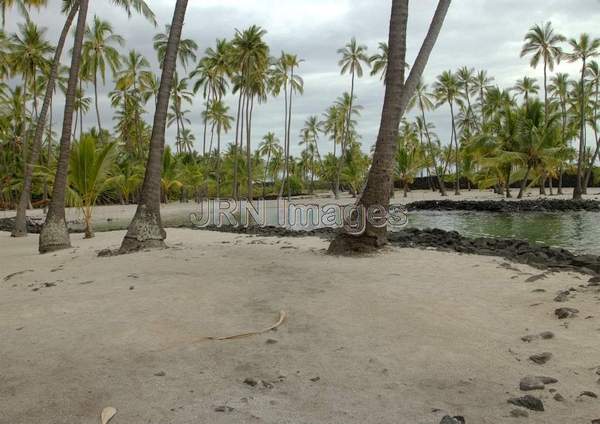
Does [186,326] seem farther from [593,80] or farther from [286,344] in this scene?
[593,80]

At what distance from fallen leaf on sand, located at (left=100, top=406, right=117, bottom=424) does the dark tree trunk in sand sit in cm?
573

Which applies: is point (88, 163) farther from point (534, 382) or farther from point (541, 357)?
point (534, 382)

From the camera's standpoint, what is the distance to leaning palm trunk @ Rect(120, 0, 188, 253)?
9.13 m

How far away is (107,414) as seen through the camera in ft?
8.50

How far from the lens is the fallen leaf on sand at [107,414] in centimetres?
254

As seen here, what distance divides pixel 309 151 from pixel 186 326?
71.0 metres

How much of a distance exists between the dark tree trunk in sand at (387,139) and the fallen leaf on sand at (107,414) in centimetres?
573

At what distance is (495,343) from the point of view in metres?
3.68

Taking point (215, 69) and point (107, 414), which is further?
point (215, 69)

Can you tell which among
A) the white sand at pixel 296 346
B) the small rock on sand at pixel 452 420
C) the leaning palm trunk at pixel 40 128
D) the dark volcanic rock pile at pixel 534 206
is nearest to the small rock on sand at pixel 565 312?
the white sand at pixel 296 346

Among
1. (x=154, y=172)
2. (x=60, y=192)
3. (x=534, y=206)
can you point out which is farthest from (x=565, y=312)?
(x=534, y=206)

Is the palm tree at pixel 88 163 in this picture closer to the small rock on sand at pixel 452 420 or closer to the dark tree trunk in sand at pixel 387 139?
the dark tree trunk in sand at pixel 387 139

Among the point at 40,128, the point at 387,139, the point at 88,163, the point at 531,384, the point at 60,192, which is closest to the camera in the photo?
the point at 531,384

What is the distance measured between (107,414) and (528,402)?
243 centimetres
